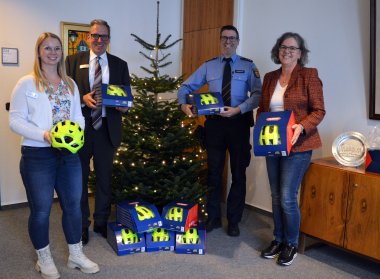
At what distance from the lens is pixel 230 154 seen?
311 centimetres

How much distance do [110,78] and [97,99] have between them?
9.3 inches

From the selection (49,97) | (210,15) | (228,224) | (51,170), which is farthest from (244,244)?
(210,15)

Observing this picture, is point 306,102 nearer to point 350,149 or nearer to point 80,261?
point 350,149

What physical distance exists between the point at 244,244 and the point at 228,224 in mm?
253

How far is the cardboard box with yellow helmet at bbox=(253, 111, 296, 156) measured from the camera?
2.41 meters

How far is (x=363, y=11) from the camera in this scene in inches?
113

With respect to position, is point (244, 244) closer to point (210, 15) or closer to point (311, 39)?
point (311, 39)

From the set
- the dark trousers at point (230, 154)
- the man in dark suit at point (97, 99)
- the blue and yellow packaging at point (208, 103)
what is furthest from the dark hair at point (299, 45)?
the man in dark suit at point (97, 99)

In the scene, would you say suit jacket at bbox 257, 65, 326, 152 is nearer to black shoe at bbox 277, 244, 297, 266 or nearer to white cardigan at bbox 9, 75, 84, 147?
black shoe at bbox 277, 244, 297, 266

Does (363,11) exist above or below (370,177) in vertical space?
above

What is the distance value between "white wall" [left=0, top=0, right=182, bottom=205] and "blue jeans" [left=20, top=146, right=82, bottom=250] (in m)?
1.61

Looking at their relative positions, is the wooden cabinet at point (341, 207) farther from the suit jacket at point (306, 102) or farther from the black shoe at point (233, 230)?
the black shoe at point (233, 230)

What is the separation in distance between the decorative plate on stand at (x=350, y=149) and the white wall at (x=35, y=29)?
7.89ft

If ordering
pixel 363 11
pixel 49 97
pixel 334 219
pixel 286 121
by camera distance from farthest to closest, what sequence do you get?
pixel 363 11
pixel 334 219
pixel 286 121
pixel 49 97
